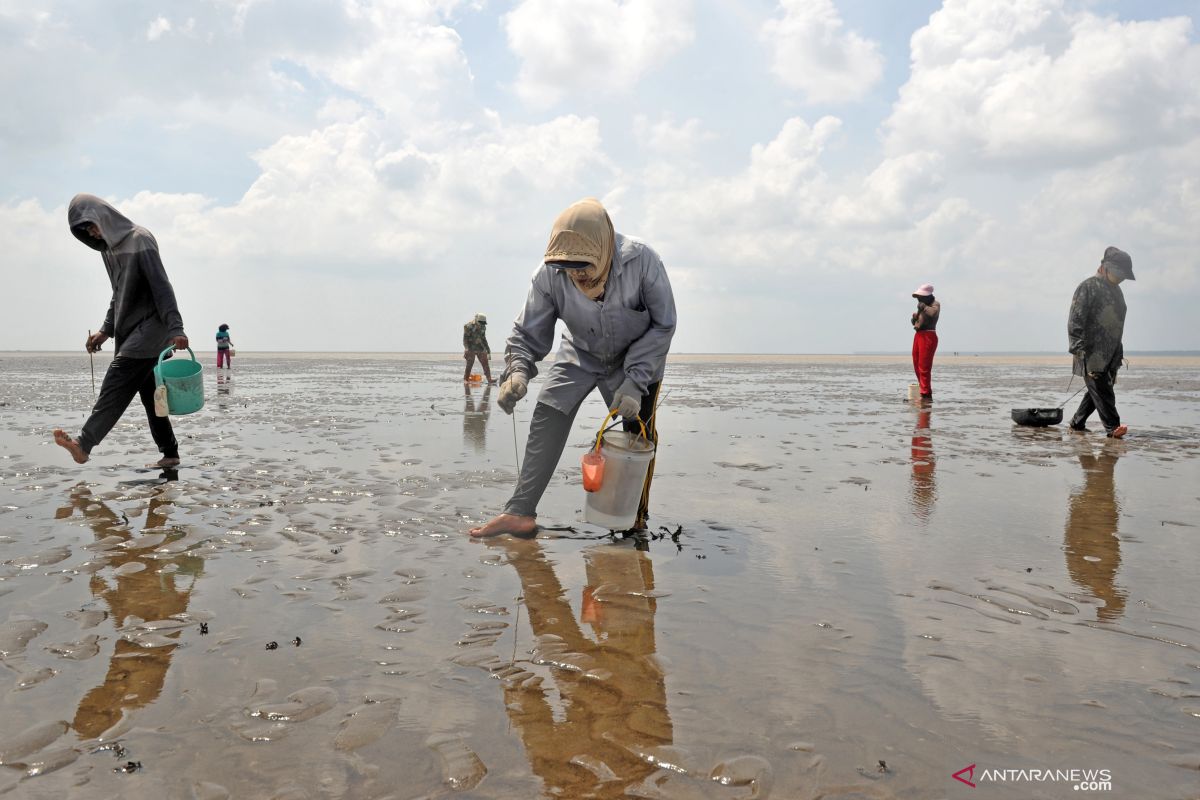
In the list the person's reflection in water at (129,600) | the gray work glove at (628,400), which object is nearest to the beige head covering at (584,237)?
the gray work glove at (628,400)

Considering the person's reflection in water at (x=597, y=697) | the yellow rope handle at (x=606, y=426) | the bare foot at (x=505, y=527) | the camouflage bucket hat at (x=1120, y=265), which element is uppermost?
the camouflage bucket hat at (x=1120, y=265)

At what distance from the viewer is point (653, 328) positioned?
4332mm

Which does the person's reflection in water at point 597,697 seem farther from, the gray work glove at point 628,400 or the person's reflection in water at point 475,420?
the person's reflection in water at point 475,420

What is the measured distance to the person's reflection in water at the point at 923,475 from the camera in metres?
5.23

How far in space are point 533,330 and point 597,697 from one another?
8.31 feet

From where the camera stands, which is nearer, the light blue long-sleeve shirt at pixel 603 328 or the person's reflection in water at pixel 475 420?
the light blue long-sleeve shirt at pixel 603 328

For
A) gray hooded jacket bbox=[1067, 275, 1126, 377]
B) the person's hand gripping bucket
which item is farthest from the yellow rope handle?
gray hooded jacket bbox=[1067, 275, 1126, 377]

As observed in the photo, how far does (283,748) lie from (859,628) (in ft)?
6.89

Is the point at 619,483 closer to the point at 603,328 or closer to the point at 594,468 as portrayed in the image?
the point at 594,468

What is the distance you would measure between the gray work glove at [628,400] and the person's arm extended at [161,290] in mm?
3888

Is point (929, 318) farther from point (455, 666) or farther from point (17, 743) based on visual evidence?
point (17, 743)

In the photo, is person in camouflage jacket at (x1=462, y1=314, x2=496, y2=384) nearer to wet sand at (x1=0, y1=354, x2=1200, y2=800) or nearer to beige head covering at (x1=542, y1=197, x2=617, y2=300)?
wet sand at (x1=0, y1=354, x2=1200, y2=800)

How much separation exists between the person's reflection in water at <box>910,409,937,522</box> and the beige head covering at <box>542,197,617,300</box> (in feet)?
8.96

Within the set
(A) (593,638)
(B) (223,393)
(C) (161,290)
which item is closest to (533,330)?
(A) (593,638)
